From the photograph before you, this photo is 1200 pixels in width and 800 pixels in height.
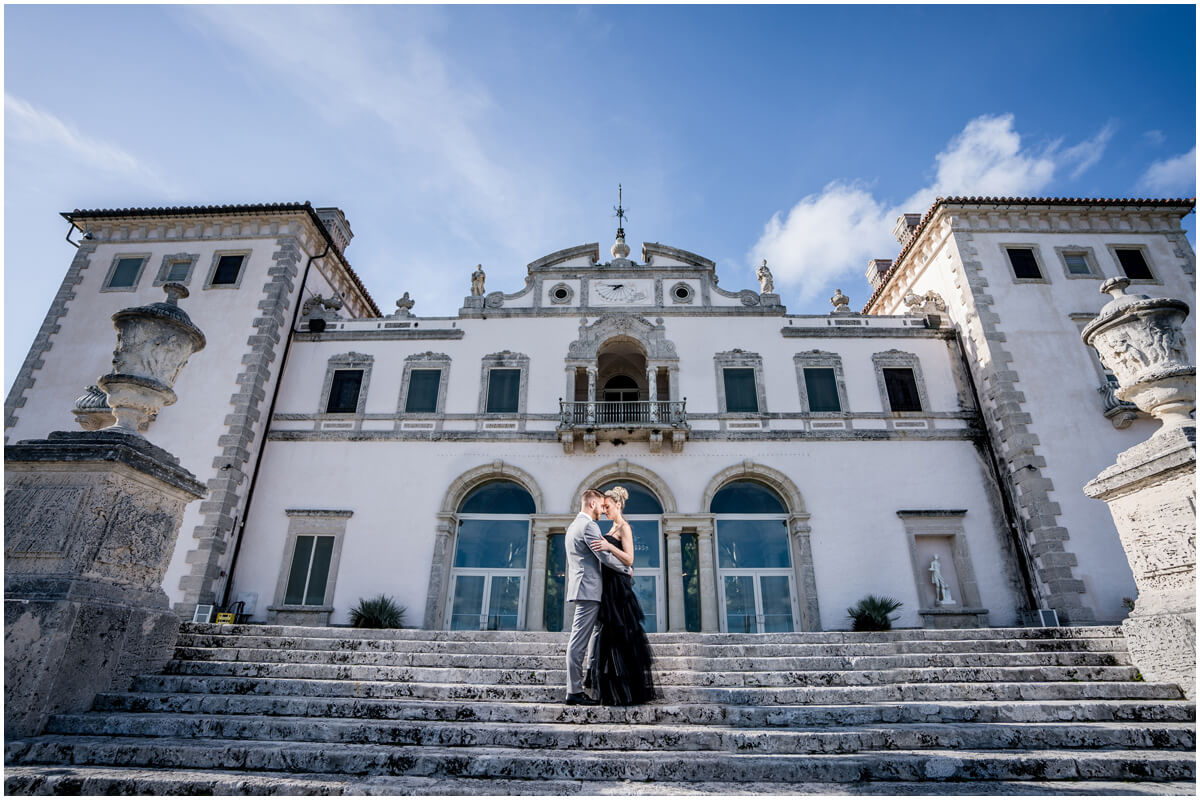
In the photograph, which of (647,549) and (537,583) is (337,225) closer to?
(537,583)

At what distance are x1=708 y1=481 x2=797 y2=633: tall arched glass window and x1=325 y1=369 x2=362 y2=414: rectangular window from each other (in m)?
10.4

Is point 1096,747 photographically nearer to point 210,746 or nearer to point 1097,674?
point 1097,674

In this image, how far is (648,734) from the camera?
14.3ft

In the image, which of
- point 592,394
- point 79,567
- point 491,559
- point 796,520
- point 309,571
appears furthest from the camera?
point 592,394

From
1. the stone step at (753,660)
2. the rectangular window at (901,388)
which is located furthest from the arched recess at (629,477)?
the stone step at (753,660)

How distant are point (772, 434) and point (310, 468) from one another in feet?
40.6

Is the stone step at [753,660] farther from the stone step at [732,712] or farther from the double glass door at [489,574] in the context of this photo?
the double glass door at [489,574]

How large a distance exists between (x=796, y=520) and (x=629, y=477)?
14.4 feet

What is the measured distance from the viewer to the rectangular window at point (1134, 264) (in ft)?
54.4

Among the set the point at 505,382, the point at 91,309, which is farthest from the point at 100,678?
the point at 91,309

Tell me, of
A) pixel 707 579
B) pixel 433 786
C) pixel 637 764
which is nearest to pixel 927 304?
pixel 707 579

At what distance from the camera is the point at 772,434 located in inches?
616

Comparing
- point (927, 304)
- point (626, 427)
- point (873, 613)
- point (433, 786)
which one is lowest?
point (433, 786)

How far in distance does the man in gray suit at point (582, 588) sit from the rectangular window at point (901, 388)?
13.2m
